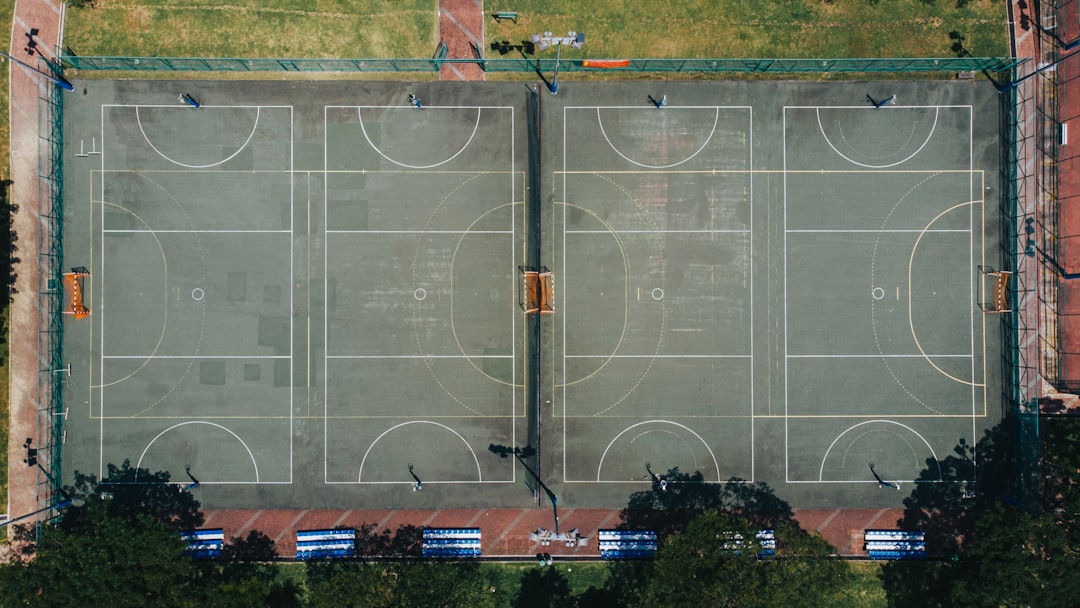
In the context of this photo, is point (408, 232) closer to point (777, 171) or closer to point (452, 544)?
point (452, 544)

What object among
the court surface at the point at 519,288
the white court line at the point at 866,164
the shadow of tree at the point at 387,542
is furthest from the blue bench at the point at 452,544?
the white court line at the point at 866,164

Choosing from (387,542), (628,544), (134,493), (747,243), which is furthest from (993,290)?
(134,493)

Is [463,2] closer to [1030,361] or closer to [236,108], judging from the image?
[236,108]

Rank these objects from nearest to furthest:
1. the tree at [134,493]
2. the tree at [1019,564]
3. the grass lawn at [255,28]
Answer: the tree at [1019,564], the tree at [134,493], the grass lawn at [255,28]

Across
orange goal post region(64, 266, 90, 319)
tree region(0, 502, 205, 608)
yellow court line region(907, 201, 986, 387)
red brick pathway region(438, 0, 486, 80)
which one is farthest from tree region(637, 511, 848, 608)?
orange goal post region(64, 266, 90, 319)

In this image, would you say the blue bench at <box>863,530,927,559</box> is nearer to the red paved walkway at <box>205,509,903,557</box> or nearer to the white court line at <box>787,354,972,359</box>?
the red paved walkway at <box>205,509,903,557</box>

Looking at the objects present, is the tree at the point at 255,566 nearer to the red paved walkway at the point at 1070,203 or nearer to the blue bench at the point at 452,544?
the blue bench at the point at 452,544
